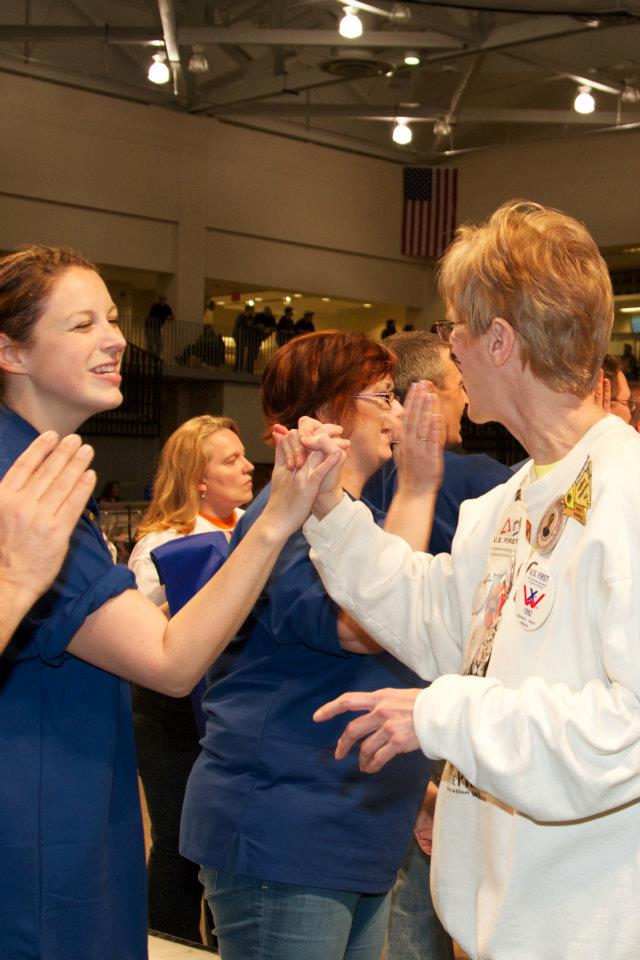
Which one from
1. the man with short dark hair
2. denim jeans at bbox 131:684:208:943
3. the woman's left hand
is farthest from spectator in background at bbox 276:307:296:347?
the man with short dark hair

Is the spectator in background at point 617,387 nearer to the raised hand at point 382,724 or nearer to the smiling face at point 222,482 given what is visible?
the smiling face at point 222,482

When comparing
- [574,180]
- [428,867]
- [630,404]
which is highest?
[574,180]

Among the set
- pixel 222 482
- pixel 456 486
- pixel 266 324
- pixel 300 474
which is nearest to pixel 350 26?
pixel 266 324

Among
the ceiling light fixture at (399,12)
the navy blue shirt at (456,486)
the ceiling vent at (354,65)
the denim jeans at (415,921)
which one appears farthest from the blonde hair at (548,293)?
the ceiling vent at (354,65)

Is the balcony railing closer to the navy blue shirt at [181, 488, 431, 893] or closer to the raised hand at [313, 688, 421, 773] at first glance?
the navy blue shirt at [181, 488, 431, 893]

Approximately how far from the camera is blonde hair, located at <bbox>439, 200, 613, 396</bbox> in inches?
71.9

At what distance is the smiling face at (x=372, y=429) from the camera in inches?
107

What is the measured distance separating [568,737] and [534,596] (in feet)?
0.88

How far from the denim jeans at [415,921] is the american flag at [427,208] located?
2132cm

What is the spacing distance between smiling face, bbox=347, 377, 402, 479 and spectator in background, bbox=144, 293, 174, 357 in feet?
61.0

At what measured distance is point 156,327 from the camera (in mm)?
20938

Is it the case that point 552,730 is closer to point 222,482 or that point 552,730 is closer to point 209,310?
point 222,482

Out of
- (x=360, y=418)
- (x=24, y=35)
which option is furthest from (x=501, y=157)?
(x=360, y=418)

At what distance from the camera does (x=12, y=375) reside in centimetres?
213
